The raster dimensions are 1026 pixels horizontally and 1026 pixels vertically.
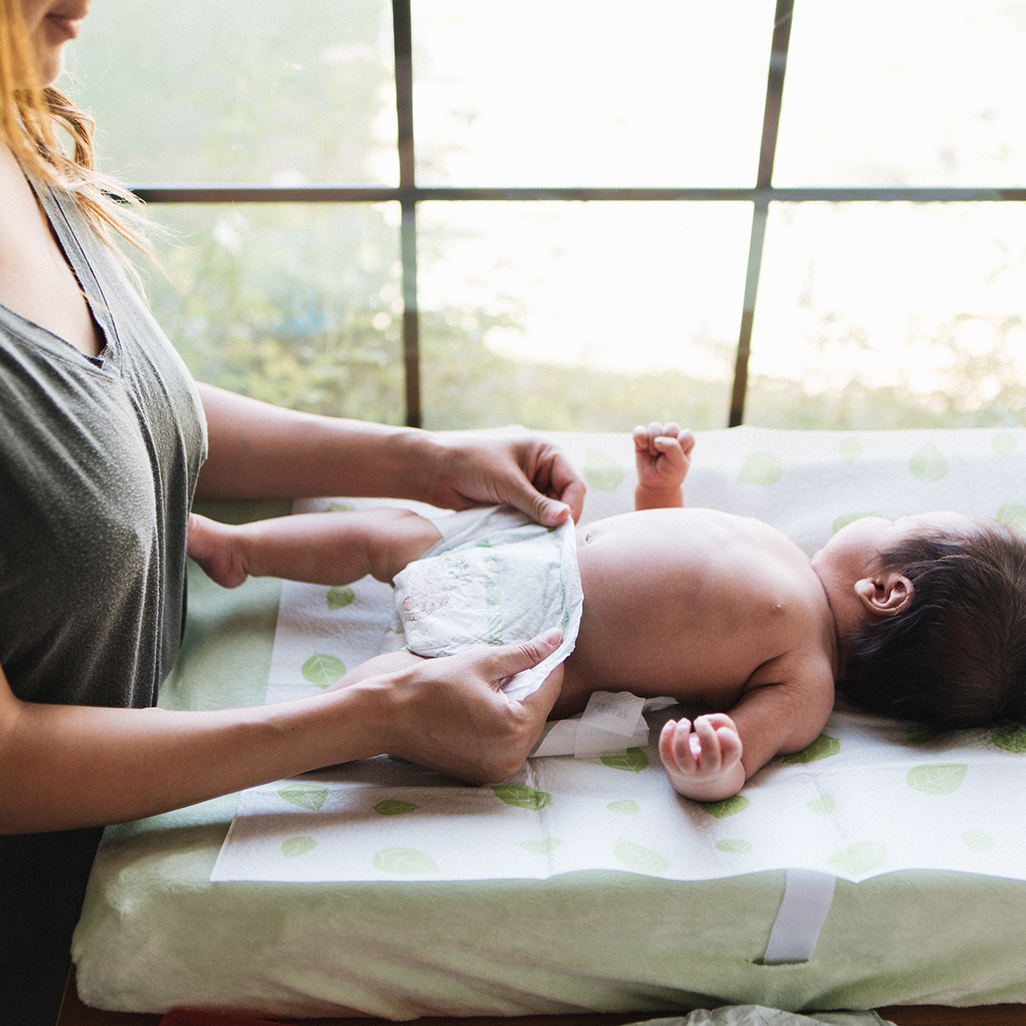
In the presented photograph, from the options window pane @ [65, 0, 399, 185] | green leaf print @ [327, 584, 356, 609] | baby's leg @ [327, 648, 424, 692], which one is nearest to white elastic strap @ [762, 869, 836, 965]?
baby's leg @ [327, 648, 424, 692]

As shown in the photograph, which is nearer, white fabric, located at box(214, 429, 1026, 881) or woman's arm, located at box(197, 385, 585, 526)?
white fabric, located at box(214, 429, 1026, 881)

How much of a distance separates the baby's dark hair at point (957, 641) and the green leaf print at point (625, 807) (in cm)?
36

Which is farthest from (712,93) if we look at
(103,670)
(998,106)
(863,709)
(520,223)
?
(103,670)

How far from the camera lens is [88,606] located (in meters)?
0.73

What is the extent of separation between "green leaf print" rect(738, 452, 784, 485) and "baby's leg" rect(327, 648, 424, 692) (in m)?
0.62

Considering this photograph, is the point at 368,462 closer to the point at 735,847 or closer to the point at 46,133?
the point at 46,133

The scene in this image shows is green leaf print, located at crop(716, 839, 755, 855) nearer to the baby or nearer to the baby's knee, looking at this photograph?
the baby

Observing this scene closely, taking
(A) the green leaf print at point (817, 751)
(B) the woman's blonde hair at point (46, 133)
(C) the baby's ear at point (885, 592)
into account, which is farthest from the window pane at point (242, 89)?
(A) the green leaf print at point (817, 751)

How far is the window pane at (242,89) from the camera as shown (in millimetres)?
1391

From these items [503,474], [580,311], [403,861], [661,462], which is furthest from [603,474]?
[403,861]

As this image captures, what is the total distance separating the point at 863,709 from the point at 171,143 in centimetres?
140

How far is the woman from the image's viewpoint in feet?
2.27

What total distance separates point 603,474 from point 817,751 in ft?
1.67

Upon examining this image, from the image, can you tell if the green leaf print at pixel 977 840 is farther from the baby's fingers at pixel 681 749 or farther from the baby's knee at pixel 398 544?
the baby's knee at pixel 398 544
